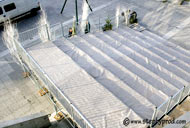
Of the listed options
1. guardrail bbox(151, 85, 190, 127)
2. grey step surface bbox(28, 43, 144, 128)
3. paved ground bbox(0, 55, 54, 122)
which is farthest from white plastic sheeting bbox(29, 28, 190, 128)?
paved ground bbox(0, 55, 54, 122)

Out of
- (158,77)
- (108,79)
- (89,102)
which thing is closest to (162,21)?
(158,77)

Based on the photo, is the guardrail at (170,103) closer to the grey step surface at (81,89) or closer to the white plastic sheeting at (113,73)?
the white plastic sheeting at (113,73)

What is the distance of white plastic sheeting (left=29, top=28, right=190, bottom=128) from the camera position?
6777 mm

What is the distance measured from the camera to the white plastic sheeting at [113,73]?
267 inches

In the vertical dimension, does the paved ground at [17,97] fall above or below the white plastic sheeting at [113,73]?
below

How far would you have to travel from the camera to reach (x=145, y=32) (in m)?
15.0

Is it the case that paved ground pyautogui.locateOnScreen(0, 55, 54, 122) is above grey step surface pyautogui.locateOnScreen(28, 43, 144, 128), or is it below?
below

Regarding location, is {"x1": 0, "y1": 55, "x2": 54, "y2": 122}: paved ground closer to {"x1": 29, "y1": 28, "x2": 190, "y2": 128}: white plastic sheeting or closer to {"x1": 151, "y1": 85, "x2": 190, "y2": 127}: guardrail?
{"x1": 29, "y1": 28, "x2": 190, "y2": 128}: white plastic sheeting

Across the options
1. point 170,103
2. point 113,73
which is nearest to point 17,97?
point 113,73

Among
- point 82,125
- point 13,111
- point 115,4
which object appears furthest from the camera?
point 115,4

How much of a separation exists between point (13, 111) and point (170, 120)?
23.9 feet

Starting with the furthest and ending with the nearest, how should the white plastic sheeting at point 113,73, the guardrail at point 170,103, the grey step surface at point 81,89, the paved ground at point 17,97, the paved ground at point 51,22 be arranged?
the paved ground at point 51,22 < the paved ground at point 17,97 < the white plastic sheeting at point 113,73 < the guardrail at point 170,103 < the grey step surface at point 81,89

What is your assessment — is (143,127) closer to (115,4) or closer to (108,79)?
(108,79)

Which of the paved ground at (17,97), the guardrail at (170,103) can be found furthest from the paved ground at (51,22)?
the guardrail at (170,103)
